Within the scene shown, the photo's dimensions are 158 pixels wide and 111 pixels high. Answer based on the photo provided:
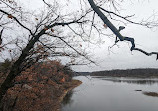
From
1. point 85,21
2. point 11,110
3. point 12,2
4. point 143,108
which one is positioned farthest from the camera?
point 143,108

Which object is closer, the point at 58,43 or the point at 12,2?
the point at 12,2

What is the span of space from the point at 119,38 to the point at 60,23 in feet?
10.9

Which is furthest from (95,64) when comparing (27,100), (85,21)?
(27,100)

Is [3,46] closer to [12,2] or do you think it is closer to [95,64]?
[12,2]

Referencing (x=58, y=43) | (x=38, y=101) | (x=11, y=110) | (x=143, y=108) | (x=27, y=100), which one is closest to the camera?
(x=58, y=43)

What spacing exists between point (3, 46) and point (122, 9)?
4155mm

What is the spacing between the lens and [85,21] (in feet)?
17.6

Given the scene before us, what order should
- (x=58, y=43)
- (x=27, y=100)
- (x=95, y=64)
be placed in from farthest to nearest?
(x=27, y=100) → (x=58, y=43) → (x=95, y=64)

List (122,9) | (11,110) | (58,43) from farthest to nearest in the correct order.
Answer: (11,110), (58,43), (122,9)

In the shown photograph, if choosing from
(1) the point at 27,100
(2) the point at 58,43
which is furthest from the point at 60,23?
(1) the point at 27,100

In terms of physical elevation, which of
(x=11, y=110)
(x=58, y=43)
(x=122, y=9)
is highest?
(x=122, y=9)

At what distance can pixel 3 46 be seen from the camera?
5195mm

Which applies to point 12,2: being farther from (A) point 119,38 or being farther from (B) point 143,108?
(B) point 143,108

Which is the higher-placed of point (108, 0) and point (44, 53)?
point (108, 0)
